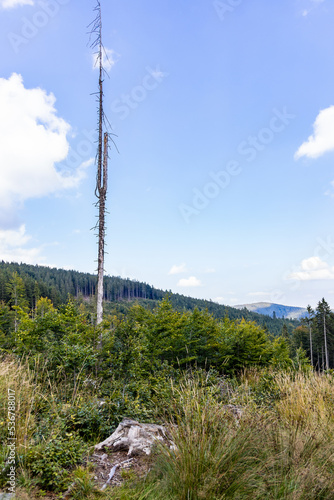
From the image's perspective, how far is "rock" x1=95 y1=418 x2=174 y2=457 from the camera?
3.33m

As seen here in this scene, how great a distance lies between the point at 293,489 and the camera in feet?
7.88

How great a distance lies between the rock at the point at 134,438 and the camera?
3.33 m

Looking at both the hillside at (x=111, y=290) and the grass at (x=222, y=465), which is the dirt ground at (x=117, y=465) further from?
the hillside at (x=111, y=290)

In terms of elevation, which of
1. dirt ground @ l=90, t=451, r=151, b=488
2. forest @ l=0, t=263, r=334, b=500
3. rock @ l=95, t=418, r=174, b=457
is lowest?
dirt ground @ l=90, t=451, r=151, b=488

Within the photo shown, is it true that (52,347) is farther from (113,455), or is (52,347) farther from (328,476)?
(328,476)

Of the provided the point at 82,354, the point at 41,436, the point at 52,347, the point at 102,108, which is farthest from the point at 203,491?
the point at 102,108

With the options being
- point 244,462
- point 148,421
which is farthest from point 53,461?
point 244,462

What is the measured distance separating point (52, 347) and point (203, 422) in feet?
13.2

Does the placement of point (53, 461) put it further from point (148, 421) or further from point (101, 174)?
point (101, 174)

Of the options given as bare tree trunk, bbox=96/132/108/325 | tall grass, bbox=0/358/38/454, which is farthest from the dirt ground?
bare tree trunk, bbox=96/132/108/325

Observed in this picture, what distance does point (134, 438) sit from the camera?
3518mm

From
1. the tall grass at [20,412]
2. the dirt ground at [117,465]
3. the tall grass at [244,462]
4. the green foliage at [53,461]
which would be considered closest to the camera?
the tall grass at [244,462]

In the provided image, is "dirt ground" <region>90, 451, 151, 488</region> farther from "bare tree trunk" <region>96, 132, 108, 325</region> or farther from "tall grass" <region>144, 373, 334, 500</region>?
"bare tree trunk" <region>96, 132, 108, 325</region>

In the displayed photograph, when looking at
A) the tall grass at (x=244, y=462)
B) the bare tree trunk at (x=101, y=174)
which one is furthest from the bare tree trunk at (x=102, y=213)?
the tall grass at (x=244, y=462)
